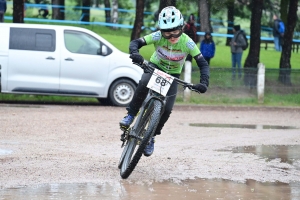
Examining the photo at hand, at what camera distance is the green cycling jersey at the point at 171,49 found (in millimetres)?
9117

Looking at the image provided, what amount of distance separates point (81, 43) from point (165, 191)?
38.1ft

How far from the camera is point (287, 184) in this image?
29.4ft

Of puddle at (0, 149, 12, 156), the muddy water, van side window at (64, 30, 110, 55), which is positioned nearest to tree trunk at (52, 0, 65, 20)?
van side window at (64, 30, 110, 55)

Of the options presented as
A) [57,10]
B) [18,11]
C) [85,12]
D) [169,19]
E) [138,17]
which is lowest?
[85,12]

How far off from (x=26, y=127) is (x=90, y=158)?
3.89 meters

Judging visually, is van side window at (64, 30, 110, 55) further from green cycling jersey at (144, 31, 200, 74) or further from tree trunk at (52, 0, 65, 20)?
tree trunk at (52, 0, 65, 20)

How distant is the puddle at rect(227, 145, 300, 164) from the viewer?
36.2 ft

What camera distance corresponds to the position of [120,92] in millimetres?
19484

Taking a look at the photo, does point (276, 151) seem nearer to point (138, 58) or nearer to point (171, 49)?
point (171, 49)

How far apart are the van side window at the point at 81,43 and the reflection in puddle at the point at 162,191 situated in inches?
423

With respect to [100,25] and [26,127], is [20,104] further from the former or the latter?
[100,25]

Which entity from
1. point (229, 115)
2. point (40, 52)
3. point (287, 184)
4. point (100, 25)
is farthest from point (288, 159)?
point (100, 25)

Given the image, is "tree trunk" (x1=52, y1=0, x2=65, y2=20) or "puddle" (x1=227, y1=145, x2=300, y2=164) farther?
"tree trunk" (x1=52, y1=0, x2=65, y2=20)

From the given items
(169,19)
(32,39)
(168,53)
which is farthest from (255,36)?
(169,19)
